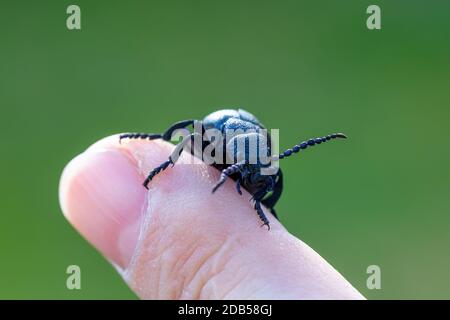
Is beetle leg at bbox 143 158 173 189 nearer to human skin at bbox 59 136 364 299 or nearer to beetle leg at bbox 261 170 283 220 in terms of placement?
human skin at bbox 59 136 364 299

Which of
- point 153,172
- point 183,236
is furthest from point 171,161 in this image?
point 183,236

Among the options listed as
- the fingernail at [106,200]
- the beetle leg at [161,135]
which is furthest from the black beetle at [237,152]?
the fingernail at [106,200]

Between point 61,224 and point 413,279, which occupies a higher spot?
point 61,224

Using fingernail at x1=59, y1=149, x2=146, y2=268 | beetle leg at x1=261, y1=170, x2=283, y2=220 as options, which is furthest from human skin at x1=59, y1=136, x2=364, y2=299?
beetle leg at x1=261, y1=170, x2=283, y2=220

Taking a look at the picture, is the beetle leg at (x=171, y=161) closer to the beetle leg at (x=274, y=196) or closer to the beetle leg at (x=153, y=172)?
the beetle leg at (x=153, y=172)

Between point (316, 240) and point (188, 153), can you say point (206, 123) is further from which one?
point (316, 240)

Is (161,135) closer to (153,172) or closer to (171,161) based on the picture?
(171,161)

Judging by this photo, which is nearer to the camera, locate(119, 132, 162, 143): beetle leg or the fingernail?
the fingernail
